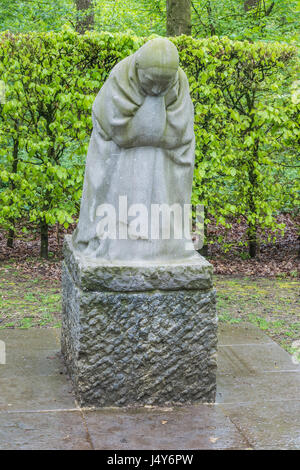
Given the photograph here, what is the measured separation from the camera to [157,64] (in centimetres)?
397

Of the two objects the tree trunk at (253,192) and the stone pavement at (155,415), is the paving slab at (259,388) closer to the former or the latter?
the stone pavement at (155,415)

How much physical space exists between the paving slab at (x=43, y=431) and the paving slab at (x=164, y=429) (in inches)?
3.3

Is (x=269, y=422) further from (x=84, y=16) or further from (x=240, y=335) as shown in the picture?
(x=84, y=16)

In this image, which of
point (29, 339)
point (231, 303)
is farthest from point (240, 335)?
point (29, 339)

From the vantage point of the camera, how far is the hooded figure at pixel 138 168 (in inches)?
163

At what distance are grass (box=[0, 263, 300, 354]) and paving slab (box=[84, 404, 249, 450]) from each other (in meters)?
1.82

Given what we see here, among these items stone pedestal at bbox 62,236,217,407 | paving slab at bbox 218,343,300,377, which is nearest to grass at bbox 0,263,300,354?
paving slab at bbox 218,343,300,377

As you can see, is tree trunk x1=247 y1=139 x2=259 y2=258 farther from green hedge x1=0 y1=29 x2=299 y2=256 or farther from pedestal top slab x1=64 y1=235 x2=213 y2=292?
pedestal top slab x1=64 y1=235 x2=213 y2=292

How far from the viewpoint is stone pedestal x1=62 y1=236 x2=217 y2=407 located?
4.07 m

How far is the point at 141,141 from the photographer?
420 centimetres

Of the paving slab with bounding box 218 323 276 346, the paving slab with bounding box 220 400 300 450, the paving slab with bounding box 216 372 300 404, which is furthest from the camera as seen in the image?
the paving slab with bounding box 218 323 276 346

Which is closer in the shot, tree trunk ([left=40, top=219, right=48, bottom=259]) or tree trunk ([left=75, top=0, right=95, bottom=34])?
tree trunk ([left=40, top=219, right=48, bottom=259])

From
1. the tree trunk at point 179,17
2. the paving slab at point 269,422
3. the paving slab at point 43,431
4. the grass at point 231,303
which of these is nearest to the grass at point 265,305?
the grass at point 231,303

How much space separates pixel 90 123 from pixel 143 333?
4.57 m
